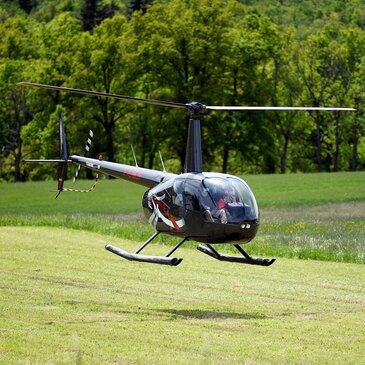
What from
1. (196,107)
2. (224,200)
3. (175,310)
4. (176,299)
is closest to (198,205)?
(224,200)

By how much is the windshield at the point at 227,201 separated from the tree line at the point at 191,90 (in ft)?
183

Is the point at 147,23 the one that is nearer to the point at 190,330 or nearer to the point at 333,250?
the point at 333,250

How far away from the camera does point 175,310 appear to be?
1828 centimetres

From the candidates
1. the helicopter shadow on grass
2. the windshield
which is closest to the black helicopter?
the windshield

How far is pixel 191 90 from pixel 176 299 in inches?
2160

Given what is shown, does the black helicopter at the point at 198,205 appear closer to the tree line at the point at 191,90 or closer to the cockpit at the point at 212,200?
the cockpit at the point at 212,200

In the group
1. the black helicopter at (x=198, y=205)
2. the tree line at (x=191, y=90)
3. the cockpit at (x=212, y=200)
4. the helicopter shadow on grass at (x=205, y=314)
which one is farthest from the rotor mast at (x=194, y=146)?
the tree line at (x=191, y=90)

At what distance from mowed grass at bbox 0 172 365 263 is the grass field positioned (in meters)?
0.11

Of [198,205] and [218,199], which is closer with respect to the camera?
[218,199]

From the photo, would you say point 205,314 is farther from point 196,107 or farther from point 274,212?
point 274,212

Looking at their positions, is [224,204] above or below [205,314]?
above

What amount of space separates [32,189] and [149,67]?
722 inches

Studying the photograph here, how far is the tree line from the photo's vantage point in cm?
7519

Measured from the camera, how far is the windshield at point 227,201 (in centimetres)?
1712
